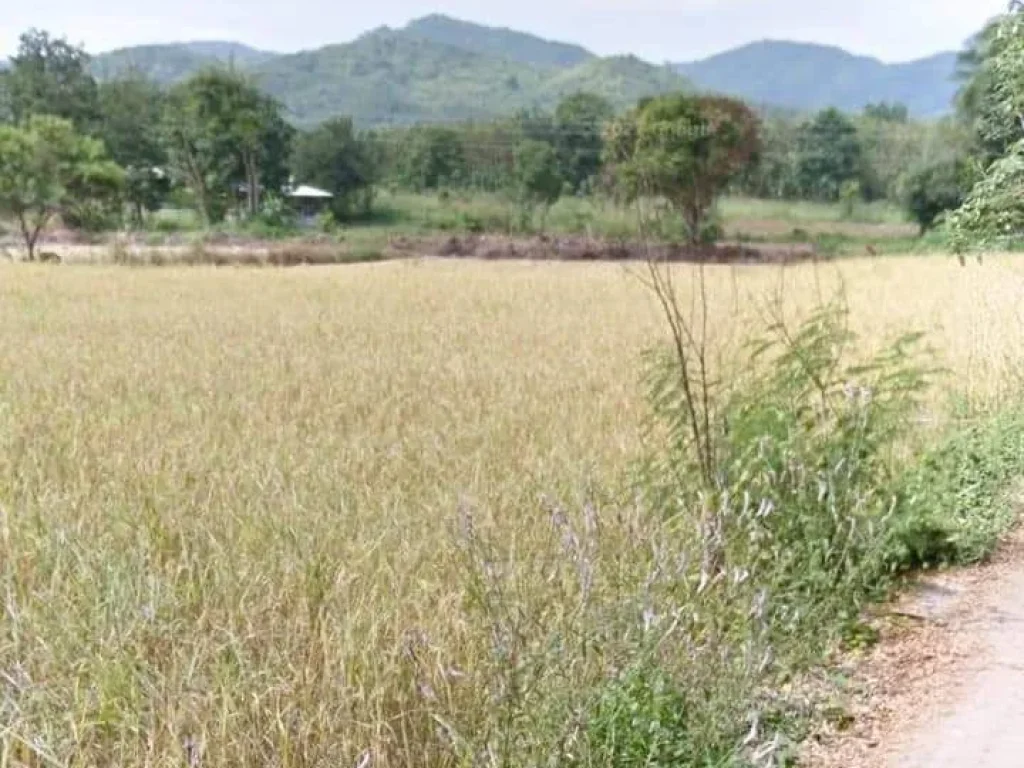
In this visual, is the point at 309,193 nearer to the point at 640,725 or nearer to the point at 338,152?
the point at 338,152

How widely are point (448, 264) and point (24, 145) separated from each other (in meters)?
14.8

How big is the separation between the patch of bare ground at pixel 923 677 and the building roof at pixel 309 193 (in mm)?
55400

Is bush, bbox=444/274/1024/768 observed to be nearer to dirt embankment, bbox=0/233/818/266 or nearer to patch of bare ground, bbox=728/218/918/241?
dirt embankment, bbox=0/233/818/266

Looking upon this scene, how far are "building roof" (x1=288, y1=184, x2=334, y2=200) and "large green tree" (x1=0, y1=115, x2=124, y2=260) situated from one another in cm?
2096

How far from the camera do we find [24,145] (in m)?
28.3

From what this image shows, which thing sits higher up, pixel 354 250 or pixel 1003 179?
pixel 354 250

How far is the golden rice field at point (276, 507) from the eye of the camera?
2.38 m

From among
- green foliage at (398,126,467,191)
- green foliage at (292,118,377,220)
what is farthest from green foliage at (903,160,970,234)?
green foliage at (292,118,377,220)

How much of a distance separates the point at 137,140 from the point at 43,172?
2958cm

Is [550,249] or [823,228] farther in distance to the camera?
[823,228]

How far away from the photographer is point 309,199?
55969 millimetres

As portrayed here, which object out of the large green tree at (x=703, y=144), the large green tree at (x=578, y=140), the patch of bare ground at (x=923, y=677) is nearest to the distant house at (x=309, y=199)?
the large green tree at (x=578, y=140)

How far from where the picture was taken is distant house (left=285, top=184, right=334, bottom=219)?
55031 millimetres

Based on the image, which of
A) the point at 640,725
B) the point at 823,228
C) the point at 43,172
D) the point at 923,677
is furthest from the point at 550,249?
the point at 640,725
